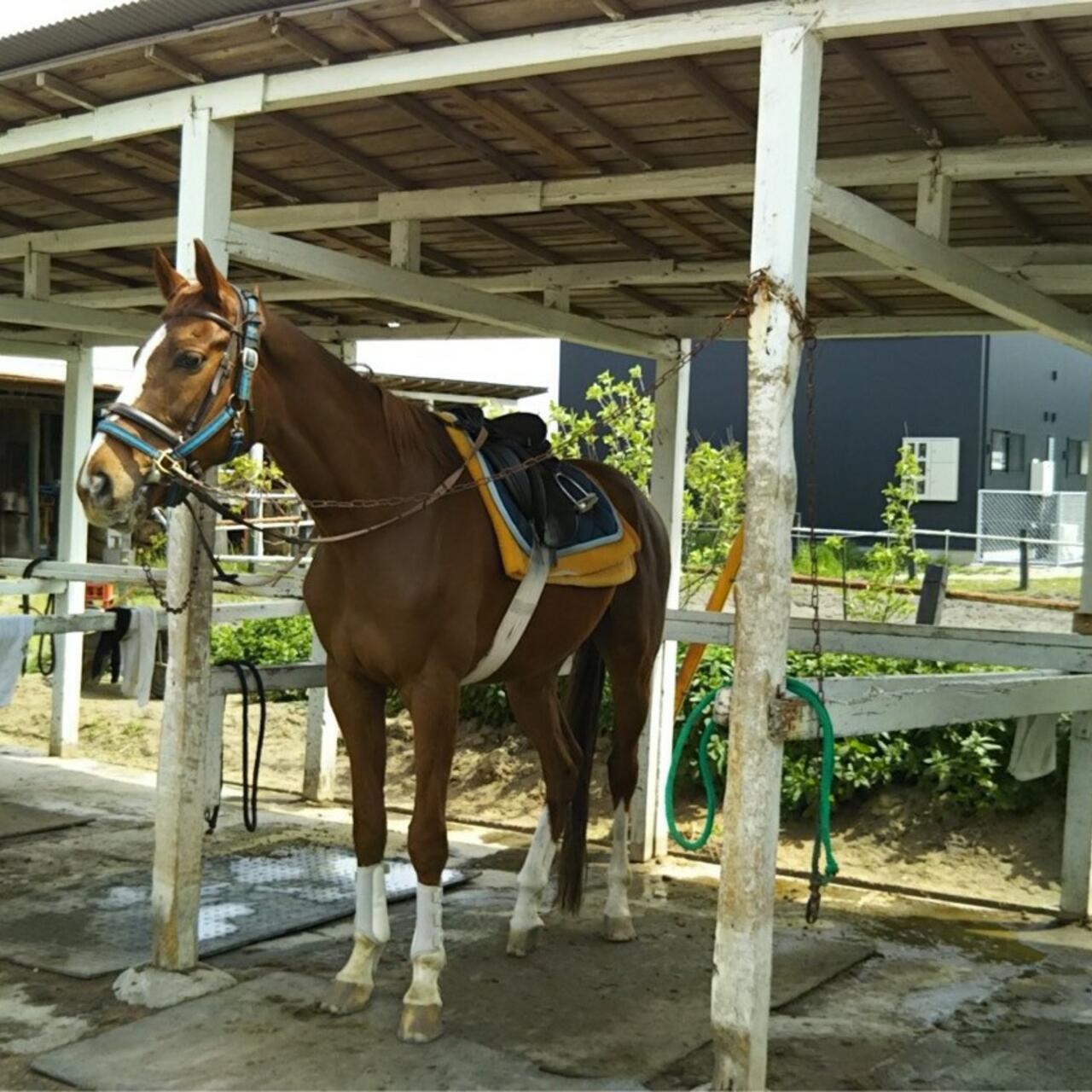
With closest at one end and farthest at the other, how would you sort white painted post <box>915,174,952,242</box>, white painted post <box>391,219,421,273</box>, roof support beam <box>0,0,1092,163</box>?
roof support beam <box>0,0,1092,163</box>, white painted post <box>915,174,952,242</box>, white painted post <box>391,219,421,273</box>

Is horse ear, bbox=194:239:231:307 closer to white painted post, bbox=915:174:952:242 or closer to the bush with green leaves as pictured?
white painted post, bbox=915:174:952:242

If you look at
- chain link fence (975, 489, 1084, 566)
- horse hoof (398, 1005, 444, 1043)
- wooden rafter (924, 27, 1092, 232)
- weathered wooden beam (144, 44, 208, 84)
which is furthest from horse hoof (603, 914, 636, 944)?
chain link fence (975, 489, 1084, 566)

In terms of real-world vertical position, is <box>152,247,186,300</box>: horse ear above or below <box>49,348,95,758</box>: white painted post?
above

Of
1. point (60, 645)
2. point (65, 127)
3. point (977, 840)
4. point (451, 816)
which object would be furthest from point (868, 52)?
point (60, 645)

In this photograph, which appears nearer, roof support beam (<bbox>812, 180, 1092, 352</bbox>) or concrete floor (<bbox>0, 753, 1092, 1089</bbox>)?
roof support beam (<bbox>812, 180, 1092, 352</bbox>)

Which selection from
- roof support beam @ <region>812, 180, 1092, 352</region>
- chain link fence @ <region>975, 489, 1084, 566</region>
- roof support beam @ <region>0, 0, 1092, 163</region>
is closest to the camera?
roof support beam @ <region>0, 0, 1092, 163</region>

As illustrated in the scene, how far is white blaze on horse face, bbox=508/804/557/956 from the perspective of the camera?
196 inches

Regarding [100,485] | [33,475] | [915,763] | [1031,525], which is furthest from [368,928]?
[1031,525]

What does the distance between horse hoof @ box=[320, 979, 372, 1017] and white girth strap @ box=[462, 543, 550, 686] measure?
1025 millimetres

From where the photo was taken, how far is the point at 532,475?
4.70 m

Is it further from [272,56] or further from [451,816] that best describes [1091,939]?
[272,56]

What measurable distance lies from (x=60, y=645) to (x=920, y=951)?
19.9ft

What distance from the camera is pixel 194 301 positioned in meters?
3.87

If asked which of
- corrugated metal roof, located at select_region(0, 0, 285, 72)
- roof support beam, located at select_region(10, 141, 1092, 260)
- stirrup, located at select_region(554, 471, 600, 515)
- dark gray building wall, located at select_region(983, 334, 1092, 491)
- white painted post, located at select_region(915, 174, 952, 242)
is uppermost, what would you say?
dark gray building wall, located at select_region(983, 334, 1092, 491)
